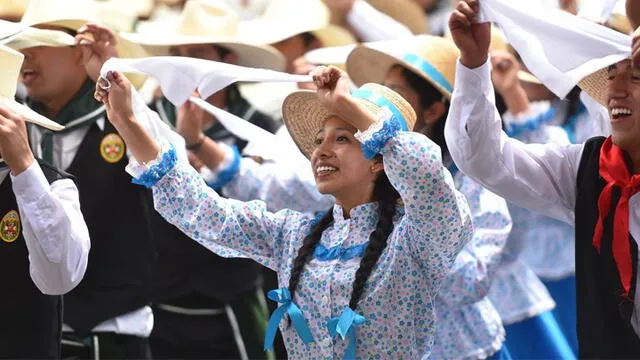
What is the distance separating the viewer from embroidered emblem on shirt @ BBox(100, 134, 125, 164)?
5.41 meters

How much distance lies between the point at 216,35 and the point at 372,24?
2.72 ft

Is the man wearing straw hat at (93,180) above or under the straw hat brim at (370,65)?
under

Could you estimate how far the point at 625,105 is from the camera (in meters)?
4.04

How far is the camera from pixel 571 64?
3.86 metres

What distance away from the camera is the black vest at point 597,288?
3994 millimetres

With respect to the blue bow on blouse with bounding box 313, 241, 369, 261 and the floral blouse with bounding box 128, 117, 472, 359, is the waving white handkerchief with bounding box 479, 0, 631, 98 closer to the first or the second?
the floral blouse with bounding box 128, 117, 472, 359

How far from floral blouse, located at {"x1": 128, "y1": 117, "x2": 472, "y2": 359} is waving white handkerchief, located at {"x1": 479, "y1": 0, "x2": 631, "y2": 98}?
1.34 feet

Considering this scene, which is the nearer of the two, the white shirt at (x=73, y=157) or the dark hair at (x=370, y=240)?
the dark hair at (x=370, y=240)

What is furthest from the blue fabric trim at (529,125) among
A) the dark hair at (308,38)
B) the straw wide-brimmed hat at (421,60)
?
the dark hair at (308,38)

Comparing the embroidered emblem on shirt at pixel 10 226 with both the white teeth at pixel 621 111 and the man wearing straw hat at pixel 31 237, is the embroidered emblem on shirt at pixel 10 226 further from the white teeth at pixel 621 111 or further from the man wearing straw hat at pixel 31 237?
the white teeth at pixel 621 111

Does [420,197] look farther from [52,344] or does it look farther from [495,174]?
[52,344]

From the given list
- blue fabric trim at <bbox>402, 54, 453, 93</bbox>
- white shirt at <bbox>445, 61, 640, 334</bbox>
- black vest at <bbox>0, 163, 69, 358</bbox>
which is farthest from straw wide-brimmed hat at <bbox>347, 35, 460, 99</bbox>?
black vest at <bbox>0, 163, 69, 358</bbox>

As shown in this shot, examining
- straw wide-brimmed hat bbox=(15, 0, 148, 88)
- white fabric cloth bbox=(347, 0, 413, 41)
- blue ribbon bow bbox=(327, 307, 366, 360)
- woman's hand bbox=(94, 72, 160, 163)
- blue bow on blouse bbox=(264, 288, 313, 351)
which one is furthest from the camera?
white fabric cloth bbox=(347, 0, 413, 41)

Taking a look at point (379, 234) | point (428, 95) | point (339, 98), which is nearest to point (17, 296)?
point (379, 234)
